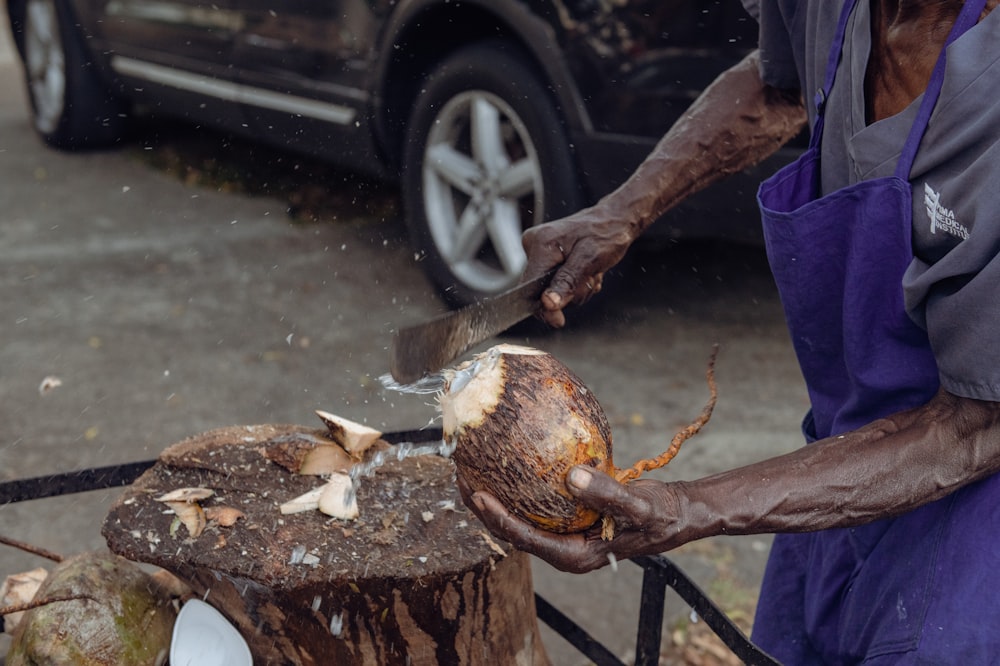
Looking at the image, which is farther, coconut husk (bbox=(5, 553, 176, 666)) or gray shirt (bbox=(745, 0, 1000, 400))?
coconut husk (bbox=(5, 553, 176, 666))

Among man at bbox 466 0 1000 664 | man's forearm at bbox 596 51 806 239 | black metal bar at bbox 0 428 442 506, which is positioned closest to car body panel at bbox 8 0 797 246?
man's forearm at bbox 596 51 806 239

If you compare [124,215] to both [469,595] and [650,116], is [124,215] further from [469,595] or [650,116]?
[469,595]

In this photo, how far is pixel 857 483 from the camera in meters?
1.43

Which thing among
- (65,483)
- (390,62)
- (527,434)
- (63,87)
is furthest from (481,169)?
(63,87)

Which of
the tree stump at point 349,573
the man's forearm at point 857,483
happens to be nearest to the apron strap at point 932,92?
the man's forearm at point 857,483

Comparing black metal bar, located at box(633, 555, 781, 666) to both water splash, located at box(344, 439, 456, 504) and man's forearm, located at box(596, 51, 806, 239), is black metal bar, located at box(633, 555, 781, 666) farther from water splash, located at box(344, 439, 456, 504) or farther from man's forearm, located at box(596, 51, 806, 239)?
man's forearm, located at box(596, 51, 806, 239)

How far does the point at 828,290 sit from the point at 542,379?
1.63ft

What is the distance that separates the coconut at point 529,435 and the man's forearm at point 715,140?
48 centimetres

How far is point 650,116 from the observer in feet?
12.5

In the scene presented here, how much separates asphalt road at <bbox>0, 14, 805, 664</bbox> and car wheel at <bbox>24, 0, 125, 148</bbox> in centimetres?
92

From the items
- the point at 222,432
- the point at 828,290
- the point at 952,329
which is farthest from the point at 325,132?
the point at 952,329

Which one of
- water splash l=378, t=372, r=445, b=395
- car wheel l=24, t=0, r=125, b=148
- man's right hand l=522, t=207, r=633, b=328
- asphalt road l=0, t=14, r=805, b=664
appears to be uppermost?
man's right hand l=522, t=207, r=633, b=328

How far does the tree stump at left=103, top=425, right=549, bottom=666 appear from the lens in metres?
1.84

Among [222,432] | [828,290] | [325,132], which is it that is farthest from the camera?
[325,132]
